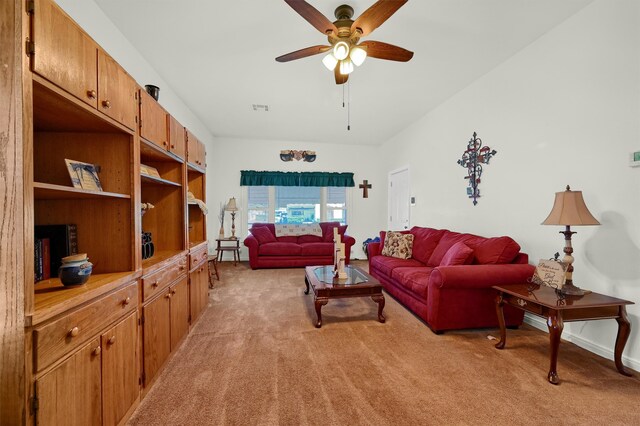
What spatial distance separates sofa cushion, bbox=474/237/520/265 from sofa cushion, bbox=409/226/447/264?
89cm

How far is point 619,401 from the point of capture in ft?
5.32

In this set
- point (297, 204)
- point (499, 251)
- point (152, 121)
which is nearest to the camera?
point (152, 121)

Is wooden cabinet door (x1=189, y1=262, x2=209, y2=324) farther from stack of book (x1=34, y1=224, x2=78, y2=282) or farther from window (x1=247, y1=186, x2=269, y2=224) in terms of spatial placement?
window (x1=247, y1=186, x2=269, y2=224)

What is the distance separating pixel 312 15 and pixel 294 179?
4571mm

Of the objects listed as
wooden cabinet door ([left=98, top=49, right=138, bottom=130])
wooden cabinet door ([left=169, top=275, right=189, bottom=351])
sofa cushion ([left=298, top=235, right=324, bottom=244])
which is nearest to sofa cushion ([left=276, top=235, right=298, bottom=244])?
sofa cushion ([left=298, top=235, right=324, bottom=244])

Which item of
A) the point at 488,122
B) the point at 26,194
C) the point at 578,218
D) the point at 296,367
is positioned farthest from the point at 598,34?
the point at 26,194

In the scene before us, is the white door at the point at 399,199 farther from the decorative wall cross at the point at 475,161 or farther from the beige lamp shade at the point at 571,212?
the beige lamp shade at the point at 571,212

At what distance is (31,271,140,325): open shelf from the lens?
0.99 meters

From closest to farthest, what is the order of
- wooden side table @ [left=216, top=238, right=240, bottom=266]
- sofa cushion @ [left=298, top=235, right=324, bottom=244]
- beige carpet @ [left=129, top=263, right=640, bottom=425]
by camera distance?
beige carpet @ [left=129, top=263, right=640, bottom=425]
wooden side table @ [left=216, top=238, right=240, bottom=266]
sofa cushion @ [left=298, top=235, right=324, bottom=244]

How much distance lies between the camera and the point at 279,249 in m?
5.29

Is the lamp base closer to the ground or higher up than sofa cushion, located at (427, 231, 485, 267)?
closer to the ground

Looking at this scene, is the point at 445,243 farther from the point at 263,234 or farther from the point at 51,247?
the point at 51,247

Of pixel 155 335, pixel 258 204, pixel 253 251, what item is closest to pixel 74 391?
pixel 155 335

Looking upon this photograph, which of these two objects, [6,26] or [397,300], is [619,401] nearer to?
[397,300]
